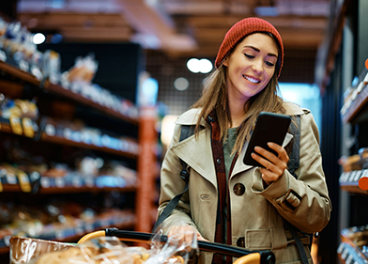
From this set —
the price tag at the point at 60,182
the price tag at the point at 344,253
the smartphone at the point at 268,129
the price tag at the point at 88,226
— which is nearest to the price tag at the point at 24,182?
the price tag at the point at 60,182

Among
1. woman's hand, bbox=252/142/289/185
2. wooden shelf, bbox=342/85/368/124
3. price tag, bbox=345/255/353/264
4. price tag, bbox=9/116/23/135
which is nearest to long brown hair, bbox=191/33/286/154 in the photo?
woman's hand, bbox=252/142/289/185

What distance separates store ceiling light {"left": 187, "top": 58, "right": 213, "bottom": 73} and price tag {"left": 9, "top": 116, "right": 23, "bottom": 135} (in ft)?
25.7

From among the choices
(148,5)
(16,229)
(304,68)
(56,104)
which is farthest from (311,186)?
(304,68)

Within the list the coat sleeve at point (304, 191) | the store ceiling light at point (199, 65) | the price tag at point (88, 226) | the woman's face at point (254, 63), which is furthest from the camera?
the store ceiling light at point (199, 65)

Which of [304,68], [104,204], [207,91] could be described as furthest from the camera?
[304,68]

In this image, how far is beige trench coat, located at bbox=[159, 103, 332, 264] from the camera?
1373 mm

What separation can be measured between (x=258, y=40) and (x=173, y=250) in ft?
2.76

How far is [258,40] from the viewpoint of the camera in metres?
1.58

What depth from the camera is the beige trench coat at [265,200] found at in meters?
1.37

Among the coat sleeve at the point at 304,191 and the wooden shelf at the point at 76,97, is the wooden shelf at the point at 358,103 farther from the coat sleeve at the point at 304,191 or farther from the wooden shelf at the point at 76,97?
the wooden shelf at the point at 76,97

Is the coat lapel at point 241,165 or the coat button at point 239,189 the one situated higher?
the coat lapel at point 241,165

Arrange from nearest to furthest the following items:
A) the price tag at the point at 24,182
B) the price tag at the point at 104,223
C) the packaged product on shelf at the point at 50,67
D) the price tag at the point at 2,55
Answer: the price tag at the point at 2,55 < the price tag at the point at 24,182 < the packaged product on shelf at the point at 50,67 < the price tag at the point at 104,223

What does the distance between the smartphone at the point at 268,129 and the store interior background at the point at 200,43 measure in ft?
5.43

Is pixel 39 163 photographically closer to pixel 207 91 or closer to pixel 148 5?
pixel 207 91
